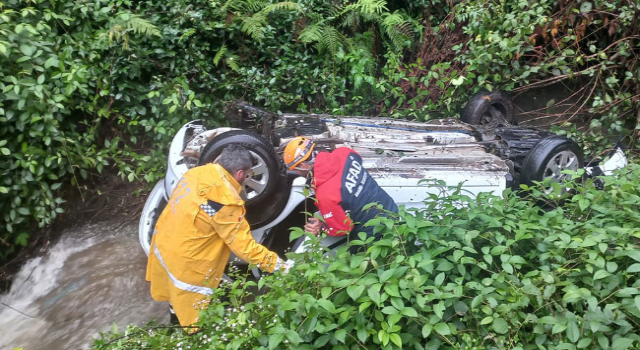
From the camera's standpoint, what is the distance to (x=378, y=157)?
403 cm

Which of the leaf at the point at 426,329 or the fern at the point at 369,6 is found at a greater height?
the fern at the point at 369,6

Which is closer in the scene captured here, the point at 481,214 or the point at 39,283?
the point at 481,214

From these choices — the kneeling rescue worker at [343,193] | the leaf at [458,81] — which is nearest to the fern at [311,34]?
the leaf at [458,81]

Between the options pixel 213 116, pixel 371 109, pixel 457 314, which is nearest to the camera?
pixel 457 314

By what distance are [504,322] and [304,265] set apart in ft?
3.03

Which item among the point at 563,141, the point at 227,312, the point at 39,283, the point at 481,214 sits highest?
the point at 563,141

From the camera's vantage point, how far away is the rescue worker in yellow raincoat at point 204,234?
3.09m

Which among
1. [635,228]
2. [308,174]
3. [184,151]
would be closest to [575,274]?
[635,228]

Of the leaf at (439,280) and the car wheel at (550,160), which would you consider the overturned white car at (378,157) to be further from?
the leaf at (439,280)

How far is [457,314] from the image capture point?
212cm

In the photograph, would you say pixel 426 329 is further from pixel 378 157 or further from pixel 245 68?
pixel 245 68

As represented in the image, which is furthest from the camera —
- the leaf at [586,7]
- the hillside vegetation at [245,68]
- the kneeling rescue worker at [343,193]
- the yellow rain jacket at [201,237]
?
the leaf at [586,7]

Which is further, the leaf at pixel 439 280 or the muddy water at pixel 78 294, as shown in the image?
the muddy water at pixel 78 294

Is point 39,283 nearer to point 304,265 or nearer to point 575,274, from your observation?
point 304,265
